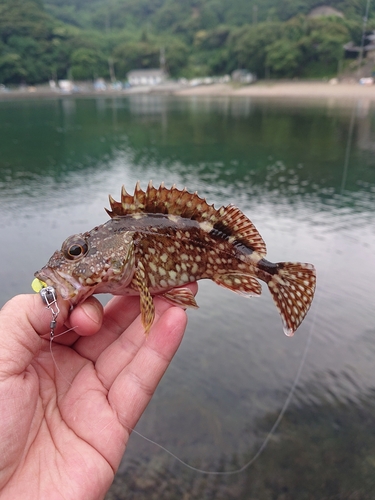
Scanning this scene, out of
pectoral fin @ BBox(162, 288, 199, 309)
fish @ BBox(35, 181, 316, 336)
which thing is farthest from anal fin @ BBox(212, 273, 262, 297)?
pectoral fin @ BBox(162, 288, 199, 309)

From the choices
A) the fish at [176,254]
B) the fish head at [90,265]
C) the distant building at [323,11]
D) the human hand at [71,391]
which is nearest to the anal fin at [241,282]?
the fish at [176,254]

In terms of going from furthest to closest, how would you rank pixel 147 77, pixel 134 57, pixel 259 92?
pixel 134 57 → pixel 147 77 → pixel 259 92

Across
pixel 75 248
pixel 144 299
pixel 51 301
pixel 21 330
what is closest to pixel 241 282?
pixel 144 299

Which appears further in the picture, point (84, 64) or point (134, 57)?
point (134, 57)

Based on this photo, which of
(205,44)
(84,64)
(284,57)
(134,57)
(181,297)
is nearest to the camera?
(181,297)

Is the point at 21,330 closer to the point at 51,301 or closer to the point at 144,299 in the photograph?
the point at 51,301

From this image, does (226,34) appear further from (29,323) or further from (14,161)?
(29,323)

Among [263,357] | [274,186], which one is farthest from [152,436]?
[274,186]

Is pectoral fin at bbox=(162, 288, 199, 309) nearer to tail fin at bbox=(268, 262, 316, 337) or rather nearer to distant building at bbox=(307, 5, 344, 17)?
tail fin at bbox=(268, 262, 316, 337)
